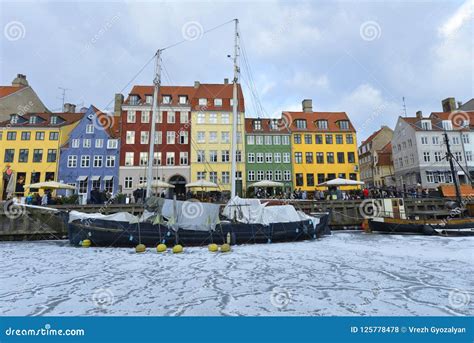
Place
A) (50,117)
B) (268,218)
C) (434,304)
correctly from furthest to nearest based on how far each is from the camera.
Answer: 1. (50,117)
2. (268,218)
3. (434,304)

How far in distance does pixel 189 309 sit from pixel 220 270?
3.36 metres

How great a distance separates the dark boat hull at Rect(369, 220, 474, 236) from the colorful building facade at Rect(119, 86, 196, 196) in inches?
929

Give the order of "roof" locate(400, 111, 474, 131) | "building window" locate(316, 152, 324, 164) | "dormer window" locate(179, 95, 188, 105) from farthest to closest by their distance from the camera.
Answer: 1. "roof" locate(400, 111, 474, 131)
2. "building window" locate(316, 152, 324, 164)
3. "dormer window" locate(179, 95, 188, 105)

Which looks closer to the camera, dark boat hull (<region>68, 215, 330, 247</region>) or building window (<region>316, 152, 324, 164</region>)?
dark boat hull (<region>68, 215, 330, 247</region>)

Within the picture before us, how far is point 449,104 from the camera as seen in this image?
1650 inches

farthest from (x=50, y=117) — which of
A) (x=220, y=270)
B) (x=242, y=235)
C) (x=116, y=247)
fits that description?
(x=220, y=270)

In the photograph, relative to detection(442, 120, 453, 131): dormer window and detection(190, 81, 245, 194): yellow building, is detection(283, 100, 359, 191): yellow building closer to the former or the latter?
detection(190, 81, 245, 194): yellow building

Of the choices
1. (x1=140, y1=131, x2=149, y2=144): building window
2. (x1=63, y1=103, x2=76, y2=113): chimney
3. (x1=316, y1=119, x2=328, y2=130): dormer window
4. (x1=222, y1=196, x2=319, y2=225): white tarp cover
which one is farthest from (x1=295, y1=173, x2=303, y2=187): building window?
(x1=63, y1=103, x2=76, y2=113): chimney

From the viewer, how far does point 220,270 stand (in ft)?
27.9

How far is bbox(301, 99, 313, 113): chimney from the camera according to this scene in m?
42.8

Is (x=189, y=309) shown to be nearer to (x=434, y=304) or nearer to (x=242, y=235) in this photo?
(x=434, y=304)

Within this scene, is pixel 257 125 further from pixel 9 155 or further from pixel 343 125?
pixel 9 155

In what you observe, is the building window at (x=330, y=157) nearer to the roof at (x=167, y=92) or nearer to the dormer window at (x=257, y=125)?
the dormer window at (x=257, y=125)

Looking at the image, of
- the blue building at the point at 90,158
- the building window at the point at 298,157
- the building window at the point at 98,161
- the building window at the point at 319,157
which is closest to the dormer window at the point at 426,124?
the building window at the point at 319,157
